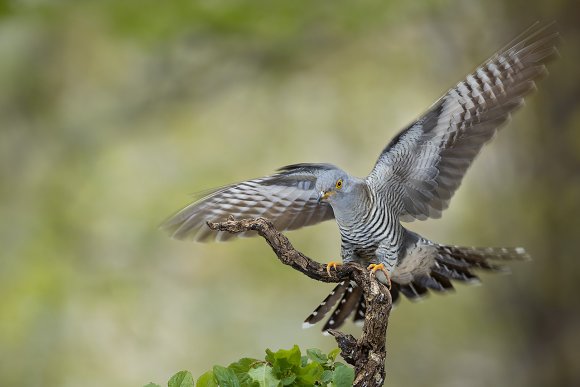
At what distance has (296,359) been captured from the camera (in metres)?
2.20

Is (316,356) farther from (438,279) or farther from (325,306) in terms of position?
(438,279)

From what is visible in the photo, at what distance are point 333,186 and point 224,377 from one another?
109 centimetres

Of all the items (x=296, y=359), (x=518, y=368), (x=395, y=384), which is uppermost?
(x=395, y=384)

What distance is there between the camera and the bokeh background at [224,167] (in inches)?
234

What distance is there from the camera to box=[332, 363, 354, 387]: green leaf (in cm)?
225

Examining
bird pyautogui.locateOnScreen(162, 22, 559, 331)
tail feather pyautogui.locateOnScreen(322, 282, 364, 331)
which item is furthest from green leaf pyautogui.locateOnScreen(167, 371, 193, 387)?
tail feather pyautogui.locateOnScreen(322, 282, 364, 331)

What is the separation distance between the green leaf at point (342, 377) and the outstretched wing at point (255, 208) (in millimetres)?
1103

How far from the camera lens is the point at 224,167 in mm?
7699

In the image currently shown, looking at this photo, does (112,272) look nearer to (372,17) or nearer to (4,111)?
(4,111)

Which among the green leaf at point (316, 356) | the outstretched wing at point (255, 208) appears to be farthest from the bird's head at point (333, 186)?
the green leaf at point (316, 356)

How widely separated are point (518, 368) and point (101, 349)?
383 cm

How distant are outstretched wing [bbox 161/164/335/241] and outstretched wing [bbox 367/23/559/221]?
301 mm

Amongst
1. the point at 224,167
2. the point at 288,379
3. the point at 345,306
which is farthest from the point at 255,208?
the point at 224,167

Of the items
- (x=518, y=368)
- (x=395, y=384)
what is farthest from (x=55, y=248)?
(x=518, y=368)
